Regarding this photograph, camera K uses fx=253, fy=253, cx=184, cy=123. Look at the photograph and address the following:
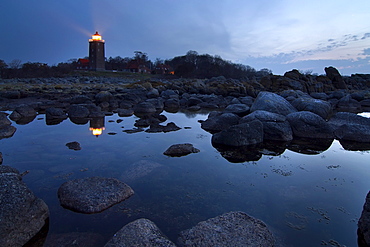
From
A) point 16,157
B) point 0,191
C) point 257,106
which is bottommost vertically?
point 16,157

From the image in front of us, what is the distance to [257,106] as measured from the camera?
9297 millimetres

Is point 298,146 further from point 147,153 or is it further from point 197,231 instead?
point 197,231

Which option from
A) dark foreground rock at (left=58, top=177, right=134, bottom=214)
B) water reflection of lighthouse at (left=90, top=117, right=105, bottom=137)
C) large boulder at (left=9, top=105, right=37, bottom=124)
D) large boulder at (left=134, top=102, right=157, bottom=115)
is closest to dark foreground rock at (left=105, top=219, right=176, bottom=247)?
dark foreground rock at (left=58, top=177, right=134, bottom=214)

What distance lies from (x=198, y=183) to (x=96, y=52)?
2447 inches

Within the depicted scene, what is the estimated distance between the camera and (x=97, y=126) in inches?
336

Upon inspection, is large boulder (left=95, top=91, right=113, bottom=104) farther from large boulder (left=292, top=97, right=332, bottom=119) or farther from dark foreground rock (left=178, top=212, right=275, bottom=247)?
dark foreground rock (left=178, top=212, right=275, bottom=247)

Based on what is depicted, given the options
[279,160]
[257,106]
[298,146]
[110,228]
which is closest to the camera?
[110,228]

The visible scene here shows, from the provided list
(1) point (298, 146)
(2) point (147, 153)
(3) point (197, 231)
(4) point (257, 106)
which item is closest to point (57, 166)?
(2) point (147, 153)

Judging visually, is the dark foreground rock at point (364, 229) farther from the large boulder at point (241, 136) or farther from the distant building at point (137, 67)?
the distant building at point (137, 67)

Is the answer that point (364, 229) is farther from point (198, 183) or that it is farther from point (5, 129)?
point (5, 129)

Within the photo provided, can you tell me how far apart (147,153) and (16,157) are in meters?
2.69

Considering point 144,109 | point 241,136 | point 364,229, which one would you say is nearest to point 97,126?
point 144,109

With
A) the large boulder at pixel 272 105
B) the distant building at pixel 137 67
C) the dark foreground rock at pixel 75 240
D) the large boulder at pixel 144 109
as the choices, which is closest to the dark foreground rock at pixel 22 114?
the large boulder at pixel 144 109

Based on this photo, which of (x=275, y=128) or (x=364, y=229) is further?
(x=275, y=128)
